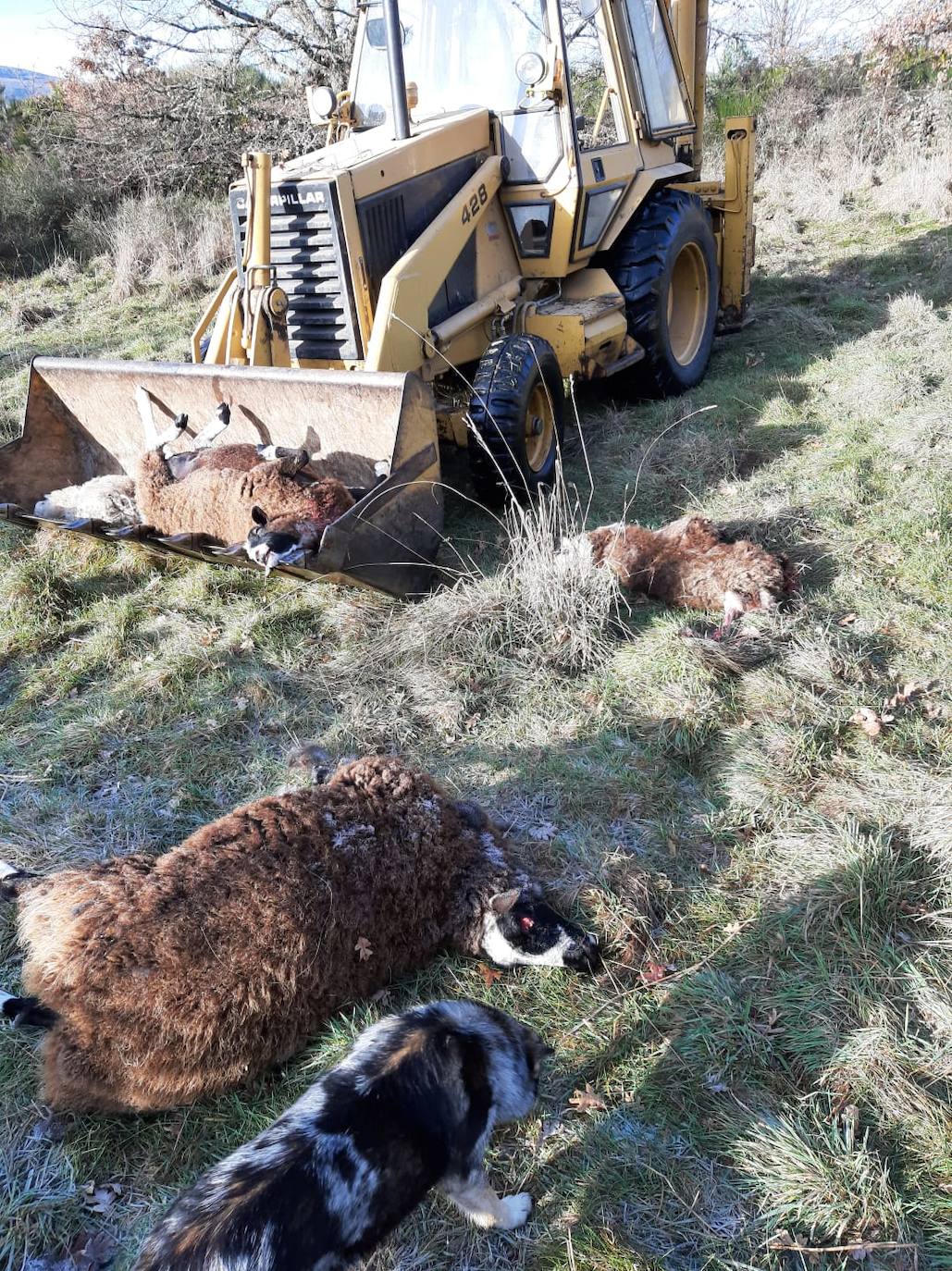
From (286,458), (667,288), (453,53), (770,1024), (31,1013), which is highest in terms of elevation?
(453,53)

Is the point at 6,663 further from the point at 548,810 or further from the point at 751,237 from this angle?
the point at 751,237

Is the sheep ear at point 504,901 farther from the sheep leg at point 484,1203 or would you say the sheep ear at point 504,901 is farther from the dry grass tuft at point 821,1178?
the dry grass tuft at point 821,1178

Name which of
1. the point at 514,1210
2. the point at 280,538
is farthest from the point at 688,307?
the point at 514,1210

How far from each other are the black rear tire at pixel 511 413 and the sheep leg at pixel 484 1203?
10.9ft

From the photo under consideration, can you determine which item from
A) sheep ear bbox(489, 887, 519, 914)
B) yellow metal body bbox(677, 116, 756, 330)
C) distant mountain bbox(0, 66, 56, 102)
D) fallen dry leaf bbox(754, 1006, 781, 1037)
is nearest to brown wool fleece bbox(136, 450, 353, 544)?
sheep ear bbox(489, 887, 519, 914)

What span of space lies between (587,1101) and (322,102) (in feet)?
20.1

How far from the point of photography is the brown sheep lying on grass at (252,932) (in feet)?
7.46

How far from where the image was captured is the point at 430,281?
5.16 meters

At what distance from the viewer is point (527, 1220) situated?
2209 millimetres

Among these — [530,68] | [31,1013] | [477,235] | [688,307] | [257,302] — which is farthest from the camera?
[688,307]

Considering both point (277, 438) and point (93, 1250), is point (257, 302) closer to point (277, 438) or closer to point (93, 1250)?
point (277, 438)

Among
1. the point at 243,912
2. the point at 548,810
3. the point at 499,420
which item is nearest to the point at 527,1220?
the point at 243,912

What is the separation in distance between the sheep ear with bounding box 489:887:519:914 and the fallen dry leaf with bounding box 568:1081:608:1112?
0.55m

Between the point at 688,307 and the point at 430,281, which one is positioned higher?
the point at 430,281
